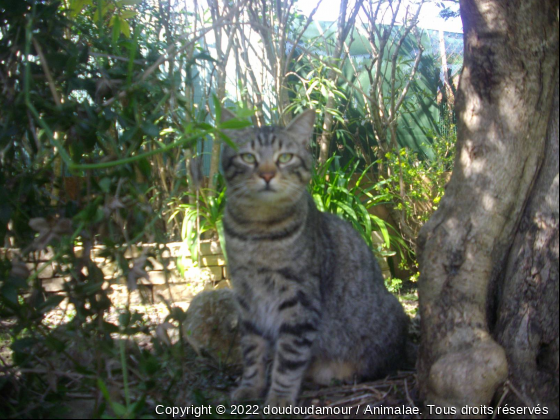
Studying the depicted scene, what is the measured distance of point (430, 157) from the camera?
21.6ft

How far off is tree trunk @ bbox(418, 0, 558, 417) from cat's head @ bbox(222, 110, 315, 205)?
823mm

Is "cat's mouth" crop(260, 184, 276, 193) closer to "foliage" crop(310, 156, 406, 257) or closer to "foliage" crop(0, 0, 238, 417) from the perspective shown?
"foliage" crop(0, 0, 238, 417)

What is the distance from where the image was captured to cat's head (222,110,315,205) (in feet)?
8.49

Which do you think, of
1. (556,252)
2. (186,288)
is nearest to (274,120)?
(186,288)

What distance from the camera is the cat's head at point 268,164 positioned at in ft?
8.49

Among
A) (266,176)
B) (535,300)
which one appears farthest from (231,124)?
(535,300)

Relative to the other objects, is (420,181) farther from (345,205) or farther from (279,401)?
(279,401)

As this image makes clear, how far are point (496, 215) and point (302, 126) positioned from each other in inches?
49.3

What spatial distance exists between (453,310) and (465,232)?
0.35 meters

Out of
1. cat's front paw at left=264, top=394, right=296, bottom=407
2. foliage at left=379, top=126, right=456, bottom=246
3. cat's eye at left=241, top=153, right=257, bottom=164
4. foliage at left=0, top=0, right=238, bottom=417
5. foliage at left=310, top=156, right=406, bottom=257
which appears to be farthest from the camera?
foliage at left=379, top=126, right=456, bottom=246

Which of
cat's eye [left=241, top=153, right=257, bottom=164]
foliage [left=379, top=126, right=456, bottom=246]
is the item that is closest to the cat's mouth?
cat's eye [left=241, top=153, right=257, bottom=164]

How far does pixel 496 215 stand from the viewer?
7.06ft

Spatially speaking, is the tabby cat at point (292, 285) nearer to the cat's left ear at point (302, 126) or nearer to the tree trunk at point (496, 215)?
the cat's left ear at point (302, 126)

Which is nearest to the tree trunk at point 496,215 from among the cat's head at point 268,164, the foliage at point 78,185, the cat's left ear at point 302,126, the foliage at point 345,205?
the cat's head at point 268,164
